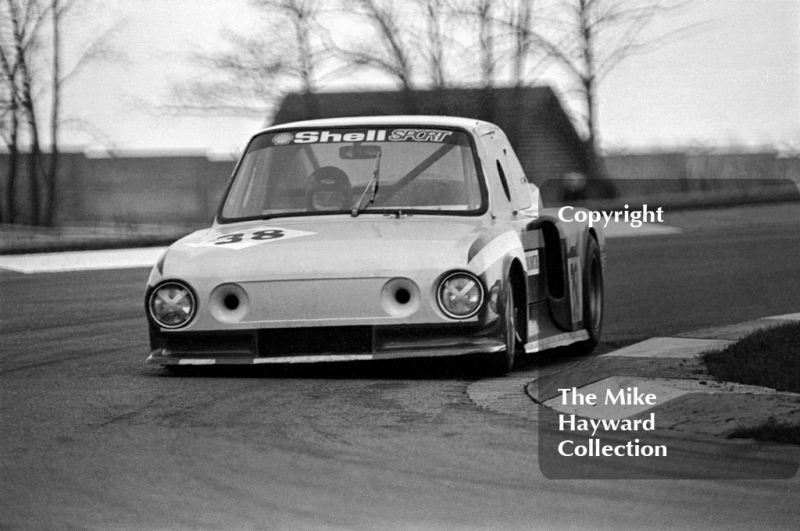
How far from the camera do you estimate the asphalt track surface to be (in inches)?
182

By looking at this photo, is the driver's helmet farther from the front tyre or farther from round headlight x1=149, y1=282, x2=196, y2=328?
the front tyre

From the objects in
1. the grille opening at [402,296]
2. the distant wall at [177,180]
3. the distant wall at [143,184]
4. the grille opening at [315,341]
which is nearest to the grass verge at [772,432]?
the grille opening at [402,296]

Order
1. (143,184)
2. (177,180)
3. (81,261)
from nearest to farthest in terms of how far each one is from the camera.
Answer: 1. (81,261)
2. (143,184)
3. (177,180)

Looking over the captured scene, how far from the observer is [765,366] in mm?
7590

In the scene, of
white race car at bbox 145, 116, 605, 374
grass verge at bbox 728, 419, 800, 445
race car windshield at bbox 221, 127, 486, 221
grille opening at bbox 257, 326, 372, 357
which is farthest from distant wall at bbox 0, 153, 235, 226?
grass verge at bbox 728, 419, 800, 445

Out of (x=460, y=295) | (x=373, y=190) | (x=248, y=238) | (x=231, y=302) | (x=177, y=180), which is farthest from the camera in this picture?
(x=177, y=180)

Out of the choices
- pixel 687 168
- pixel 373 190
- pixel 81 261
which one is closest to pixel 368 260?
pixel 373 190

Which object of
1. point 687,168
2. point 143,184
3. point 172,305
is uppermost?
point 687,168

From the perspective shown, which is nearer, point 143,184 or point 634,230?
point 634,230

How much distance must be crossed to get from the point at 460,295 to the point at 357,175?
4.59 ft

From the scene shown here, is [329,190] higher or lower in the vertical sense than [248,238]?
higher

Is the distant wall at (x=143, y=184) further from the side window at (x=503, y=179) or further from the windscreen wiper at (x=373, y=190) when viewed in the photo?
the windscreen wiper at (x=373, y=190)

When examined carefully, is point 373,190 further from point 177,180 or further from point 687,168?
point 177,180

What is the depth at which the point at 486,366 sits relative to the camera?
25.4 feet
